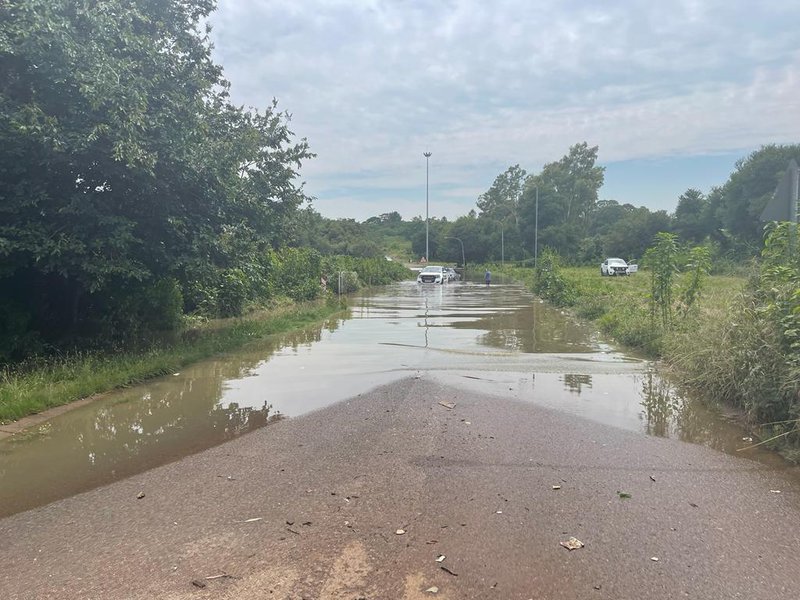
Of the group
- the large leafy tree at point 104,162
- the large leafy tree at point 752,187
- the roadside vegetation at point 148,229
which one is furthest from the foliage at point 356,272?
the large leafy tree at point 752,187

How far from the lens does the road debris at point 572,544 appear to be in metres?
3.68

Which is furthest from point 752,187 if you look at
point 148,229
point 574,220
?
point 148,229

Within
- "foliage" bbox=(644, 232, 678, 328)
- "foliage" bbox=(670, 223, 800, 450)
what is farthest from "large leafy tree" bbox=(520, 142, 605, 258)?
"foliage" bbox=(670, 223, 800, 450)

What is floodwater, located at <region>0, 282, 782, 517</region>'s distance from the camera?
5.50 meters

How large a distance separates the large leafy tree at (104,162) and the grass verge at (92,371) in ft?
4.11

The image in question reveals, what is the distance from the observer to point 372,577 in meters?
3.33

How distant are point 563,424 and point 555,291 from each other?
64.5 ft

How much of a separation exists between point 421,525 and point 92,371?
254 inches

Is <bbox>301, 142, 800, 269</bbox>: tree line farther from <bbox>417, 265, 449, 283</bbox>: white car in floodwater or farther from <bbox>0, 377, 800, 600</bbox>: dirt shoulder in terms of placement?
<bbox>0, 377, 800, 600</bbox>: dirt shoulder

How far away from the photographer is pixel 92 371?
334 inches

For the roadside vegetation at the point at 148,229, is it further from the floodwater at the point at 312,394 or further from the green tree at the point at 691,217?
the green tree at the point at 691,217

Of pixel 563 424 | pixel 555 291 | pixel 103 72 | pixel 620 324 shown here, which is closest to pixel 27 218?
pixel 103 72

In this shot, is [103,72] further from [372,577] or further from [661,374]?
[661,374]

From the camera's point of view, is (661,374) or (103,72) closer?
(103,72)
